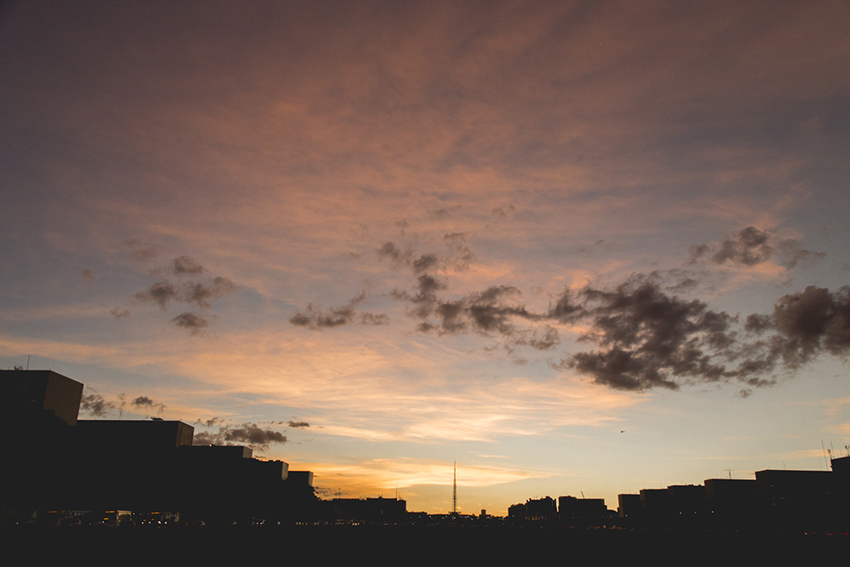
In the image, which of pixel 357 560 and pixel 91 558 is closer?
pixel 91 558

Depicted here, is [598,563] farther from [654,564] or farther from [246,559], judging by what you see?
[246,559]

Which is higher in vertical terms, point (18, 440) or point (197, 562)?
point (18, 440)

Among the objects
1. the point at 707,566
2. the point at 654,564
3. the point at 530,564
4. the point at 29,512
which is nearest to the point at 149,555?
the point at 530,564

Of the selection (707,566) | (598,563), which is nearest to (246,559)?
(598,563)

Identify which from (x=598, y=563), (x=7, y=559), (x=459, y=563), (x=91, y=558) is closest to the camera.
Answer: (x=7, y=559)

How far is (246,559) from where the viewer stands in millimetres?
71750

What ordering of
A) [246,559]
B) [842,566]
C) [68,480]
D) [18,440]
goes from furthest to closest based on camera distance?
[68,480] → [18,440] → [842,566] → [246,559]

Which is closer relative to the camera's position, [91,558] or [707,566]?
[91,558]

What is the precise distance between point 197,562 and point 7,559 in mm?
17990

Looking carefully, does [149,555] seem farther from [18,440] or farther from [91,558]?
[18,440]

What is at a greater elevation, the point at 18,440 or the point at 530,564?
the point at 18,440

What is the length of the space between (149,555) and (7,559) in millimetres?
15847

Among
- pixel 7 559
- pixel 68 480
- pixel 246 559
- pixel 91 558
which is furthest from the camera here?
pixel 68 480

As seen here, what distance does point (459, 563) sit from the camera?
252ft
